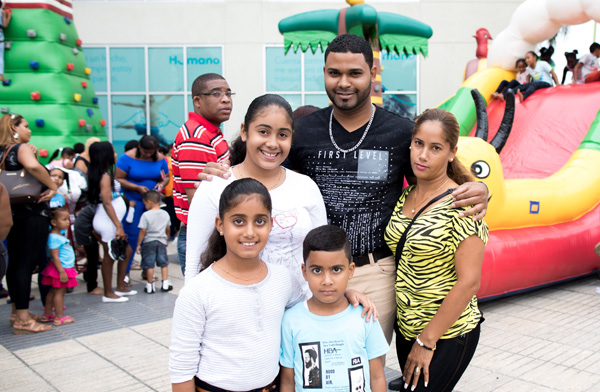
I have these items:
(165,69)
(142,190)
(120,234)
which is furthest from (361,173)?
(165,69)

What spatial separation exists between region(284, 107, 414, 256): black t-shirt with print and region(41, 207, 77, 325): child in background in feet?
11.6

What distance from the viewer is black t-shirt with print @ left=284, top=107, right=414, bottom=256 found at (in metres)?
2.38

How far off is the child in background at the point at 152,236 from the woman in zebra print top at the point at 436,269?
175 inches

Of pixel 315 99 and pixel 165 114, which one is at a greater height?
pixel 315 99

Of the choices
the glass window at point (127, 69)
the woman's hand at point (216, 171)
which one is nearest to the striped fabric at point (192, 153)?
the woman's hand at point (216, 171)

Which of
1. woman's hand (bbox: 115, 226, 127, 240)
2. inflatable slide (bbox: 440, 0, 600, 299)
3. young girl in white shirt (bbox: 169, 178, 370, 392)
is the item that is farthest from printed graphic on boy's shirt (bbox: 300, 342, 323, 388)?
woman's hand (bbox: 115, 226, 127, 240)

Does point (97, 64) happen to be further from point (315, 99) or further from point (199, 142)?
point (199, 142)

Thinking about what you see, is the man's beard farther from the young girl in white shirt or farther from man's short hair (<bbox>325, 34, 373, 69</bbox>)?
the young girl in white shirt

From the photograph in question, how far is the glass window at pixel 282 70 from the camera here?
15.3 metres

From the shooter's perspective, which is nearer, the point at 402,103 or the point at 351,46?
the point at 351,46

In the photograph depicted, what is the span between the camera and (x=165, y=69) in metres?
15.3

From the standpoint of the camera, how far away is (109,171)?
5914mm

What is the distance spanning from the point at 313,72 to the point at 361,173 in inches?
533

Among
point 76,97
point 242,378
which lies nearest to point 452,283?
point 242,378
